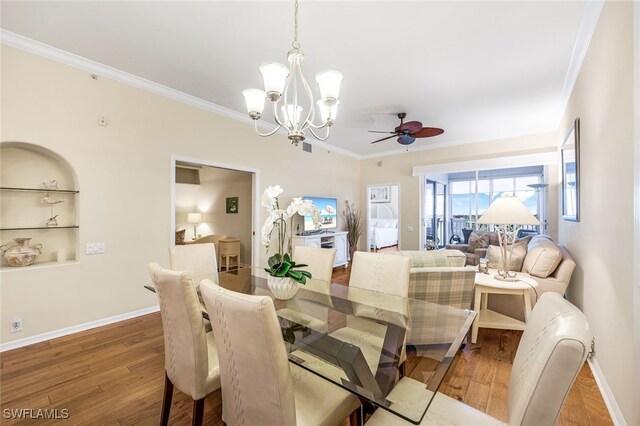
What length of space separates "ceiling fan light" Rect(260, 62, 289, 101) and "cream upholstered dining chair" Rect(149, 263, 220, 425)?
132 cm

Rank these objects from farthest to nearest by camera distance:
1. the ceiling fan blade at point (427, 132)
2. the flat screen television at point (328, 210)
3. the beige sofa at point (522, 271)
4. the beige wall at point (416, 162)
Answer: the flat screen television at point (328, 210), the beige wall at point (416, 162), the ceiling fan blade at point (427, 132), the beige sofa at point (522, 271)

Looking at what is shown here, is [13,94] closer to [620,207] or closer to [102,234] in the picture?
[102,234]

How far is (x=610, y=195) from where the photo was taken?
1.82 meters

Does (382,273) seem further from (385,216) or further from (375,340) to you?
(385,216)

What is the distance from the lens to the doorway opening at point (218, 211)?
5.76 meters

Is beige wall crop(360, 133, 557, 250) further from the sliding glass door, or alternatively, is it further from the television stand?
the television stand

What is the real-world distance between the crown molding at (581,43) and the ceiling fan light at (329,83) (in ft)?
6.47

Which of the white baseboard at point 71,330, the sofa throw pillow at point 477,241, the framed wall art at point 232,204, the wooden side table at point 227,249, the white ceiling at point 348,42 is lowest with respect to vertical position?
the white baseboard at point 71,330

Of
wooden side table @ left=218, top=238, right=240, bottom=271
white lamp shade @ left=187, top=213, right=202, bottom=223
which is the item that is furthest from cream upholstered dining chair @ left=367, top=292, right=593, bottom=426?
white lamp shade @ left=187, top=213, right=202, bottom=223

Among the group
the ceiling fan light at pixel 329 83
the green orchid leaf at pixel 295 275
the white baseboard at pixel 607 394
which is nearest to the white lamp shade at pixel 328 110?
the ceiling fan light at pixel 329 83

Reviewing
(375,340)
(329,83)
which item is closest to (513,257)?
(375,340)

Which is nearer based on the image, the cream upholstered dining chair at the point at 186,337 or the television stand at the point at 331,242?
the cream upholstered dining chair at the point at 186,337

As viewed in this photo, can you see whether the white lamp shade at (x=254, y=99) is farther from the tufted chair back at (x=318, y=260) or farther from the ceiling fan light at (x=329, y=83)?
the tufted chair back at (x=318, y=260)

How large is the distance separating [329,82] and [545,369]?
1.89 m
